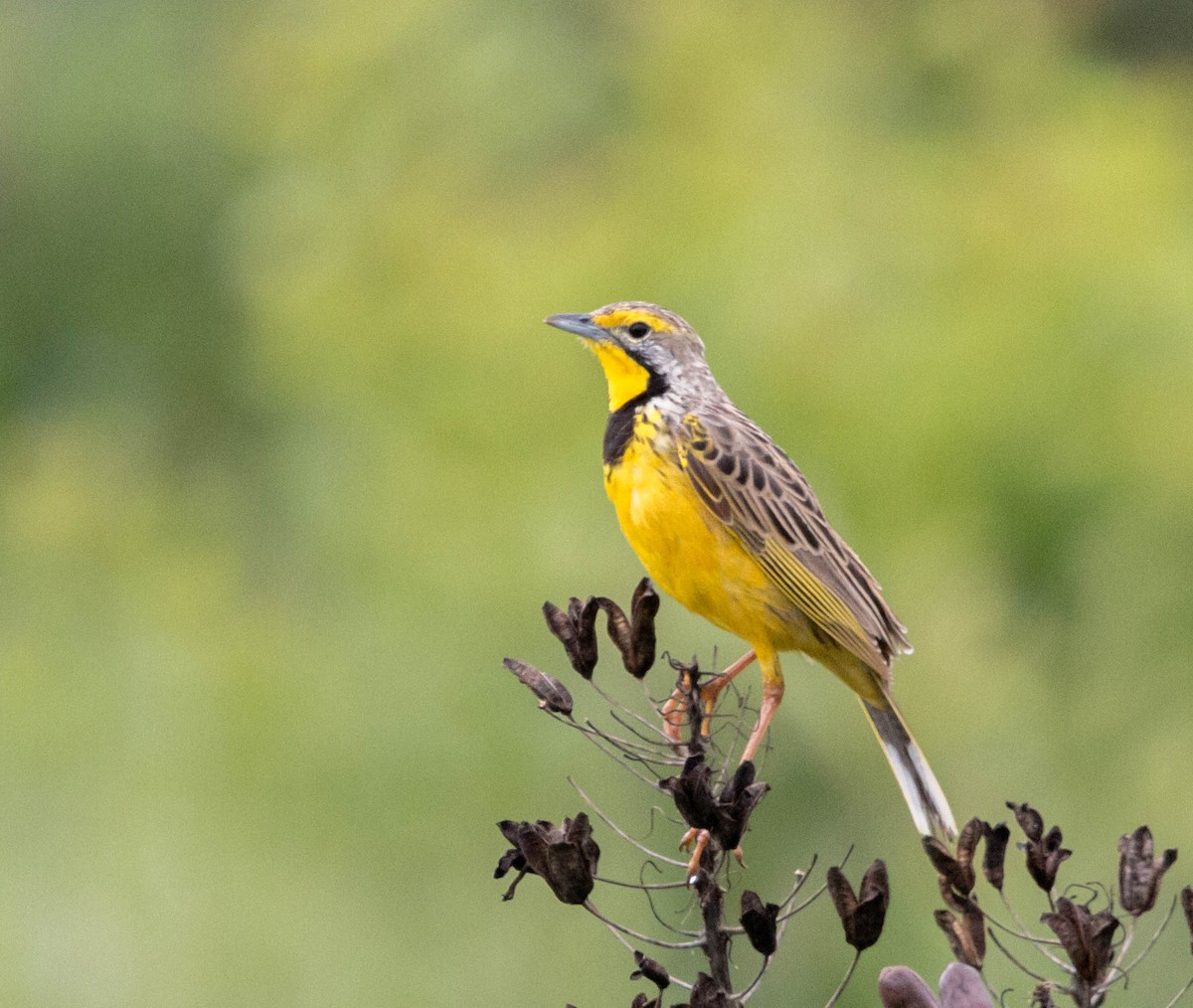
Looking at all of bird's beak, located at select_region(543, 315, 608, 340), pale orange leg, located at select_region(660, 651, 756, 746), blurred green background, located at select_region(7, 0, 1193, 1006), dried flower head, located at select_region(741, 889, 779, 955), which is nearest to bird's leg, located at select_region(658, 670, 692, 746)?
pale orange leg, located at select_region(660, 651, 756, 746)

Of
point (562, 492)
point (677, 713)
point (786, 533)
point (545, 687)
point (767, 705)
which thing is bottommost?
point (545, 687)

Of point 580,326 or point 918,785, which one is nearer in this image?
point 918,785

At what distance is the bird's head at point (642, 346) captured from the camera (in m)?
4.23

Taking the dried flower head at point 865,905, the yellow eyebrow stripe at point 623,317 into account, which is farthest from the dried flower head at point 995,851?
the yellow eyebrow stripe at point 623,317

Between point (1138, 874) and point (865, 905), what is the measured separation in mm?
385

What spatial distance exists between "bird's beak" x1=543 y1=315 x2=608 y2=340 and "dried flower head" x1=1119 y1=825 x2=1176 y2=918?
189 centimetres

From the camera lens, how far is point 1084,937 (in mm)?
2373

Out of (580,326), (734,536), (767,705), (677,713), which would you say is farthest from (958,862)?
(580,326)

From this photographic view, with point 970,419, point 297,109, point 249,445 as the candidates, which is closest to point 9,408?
point 249,445

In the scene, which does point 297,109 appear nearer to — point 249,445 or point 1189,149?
point 249,445

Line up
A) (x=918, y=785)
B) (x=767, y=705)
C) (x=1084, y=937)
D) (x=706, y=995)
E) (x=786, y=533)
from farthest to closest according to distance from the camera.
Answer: (x=786, y=533)
(x=918, y=785)
(x=767, y=705)
(x=706, y=995)
(x=1084, y=937)

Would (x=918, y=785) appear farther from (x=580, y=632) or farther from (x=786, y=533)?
(x=580, y=632)

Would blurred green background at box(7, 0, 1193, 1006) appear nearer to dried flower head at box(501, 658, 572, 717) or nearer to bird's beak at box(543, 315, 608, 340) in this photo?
bird's beak at box(543, 315, 608, 340)

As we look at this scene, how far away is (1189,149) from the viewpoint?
12250 mm
